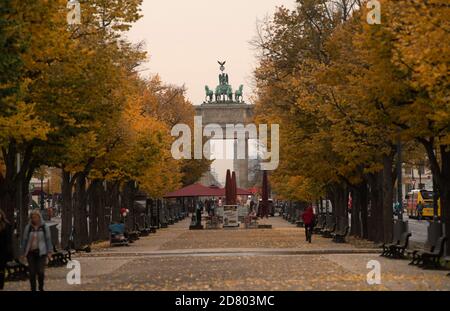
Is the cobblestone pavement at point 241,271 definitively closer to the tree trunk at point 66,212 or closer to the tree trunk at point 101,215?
the tree trunk at point 66,212

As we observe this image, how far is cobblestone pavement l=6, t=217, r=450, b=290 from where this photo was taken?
25656mm

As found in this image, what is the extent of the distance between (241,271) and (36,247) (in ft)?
26.5

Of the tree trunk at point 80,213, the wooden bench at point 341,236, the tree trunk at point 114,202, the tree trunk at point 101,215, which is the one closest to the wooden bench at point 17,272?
the tree trunk at point 80,213

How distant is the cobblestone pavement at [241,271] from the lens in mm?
25656

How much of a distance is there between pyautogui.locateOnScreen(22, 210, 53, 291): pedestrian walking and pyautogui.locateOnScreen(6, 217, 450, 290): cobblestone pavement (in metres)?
1.62

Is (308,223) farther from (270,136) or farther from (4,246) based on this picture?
(4,246)

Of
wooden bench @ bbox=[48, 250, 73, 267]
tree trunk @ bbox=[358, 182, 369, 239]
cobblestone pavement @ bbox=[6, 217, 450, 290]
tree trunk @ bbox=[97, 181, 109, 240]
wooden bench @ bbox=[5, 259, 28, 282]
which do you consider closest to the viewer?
cobblestone pavement @ bbox=[6, 217, 450, 290]

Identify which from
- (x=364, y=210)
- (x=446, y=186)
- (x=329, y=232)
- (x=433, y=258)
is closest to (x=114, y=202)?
(x=329, y=232)

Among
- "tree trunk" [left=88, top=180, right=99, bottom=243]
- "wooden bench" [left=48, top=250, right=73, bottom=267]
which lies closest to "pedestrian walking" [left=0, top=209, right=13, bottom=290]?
"wooden bench" [left=48, top=250, right=73, bottom=267]

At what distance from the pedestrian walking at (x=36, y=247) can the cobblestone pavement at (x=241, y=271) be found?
1.62 meters

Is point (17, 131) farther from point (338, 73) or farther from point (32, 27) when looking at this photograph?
point (338, 73)

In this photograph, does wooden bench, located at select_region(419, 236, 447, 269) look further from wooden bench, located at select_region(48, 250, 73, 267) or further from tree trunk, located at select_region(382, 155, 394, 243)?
tree trunk, located at select_region(382, 155, 394, 243)
